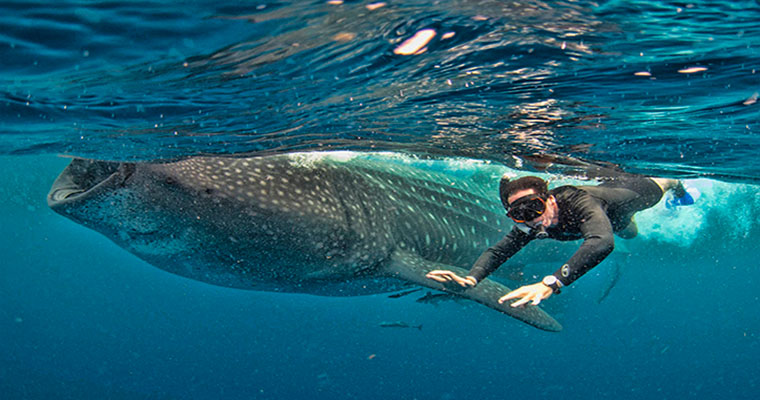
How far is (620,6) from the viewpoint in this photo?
12.2 ft

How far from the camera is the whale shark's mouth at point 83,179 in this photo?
14.6 feet

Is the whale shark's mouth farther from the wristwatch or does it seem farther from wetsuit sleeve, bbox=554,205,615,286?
wetsuit sleeve, bbox=554,205,615,286

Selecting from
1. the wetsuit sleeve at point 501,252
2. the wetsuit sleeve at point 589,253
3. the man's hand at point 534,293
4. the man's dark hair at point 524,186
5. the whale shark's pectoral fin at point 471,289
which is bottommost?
the whale shark's pectoral fin at point 471,289

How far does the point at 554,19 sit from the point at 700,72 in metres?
2.57

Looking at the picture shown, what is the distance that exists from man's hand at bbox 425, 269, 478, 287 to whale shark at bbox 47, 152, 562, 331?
0.66ft

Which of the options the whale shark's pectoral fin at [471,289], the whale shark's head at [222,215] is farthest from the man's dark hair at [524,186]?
the whale shark's head at [222,215]

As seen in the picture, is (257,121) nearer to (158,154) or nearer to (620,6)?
(158,154)

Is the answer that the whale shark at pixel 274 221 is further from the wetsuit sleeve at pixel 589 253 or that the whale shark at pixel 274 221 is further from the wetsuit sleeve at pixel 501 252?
the wetsuit sleeve at pixel 589 253

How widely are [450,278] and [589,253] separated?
173 cm

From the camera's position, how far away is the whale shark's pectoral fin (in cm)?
561

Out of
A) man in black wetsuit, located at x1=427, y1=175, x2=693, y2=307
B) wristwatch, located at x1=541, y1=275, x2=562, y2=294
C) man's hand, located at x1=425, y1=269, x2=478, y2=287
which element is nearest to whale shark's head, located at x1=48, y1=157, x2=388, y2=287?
man's hand, located at x1=425, y1=269, x2=478, y2=287

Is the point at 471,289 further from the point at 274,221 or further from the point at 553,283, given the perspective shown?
the point at 274,221

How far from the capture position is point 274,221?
5.52m

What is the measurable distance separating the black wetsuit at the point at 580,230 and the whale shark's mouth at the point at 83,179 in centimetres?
421
